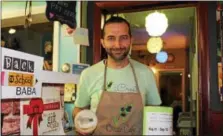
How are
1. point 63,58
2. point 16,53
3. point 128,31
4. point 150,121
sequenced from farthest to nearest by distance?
point 63,58 → point 16,53 → point 128,31 → point 150,121

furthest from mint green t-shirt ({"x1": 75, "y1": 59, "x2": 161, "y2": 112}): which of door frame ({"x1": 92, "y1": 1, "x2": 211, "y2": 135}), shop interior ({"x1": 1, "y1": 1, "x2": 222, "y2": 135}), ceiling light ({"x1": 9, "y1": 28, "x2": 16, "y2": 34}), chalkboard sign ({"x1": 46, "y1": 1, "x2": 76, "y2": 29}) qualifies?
door frame ({"x1": 92, "y1": 1, "x2": 211, "y2": 135})

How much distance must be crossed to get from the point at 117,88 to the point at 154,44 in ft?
4.93

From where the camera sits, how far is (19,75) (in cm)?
95

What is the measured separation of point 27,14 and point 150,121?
3.90ft

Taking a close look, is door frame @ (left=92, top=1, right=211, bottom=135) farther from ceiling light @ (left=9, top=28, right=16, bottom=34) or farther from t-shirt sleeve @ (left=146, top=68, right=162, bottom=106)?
t-shirt sleeve @ (left=146, top=68, right=162, bottom=106)

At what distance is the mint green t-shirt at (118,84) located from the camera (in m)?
0.90

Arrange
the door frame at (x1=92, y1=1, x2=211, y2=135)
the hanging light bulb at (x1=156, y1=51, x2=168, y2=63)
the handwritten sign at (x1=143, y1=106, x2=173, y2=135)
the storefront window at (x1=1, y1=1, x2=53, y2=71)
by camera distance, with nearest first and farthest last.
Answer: the handwritten sign at (x1=143, y1=106, x2=173, y2=135), the storefront window at (x1=1, y1=1, x2=53, y2=71), the door frame at (x1=92, y1=1, x2=211, y2=135), the hanging light bulb at (x1=156, y1=51, x2=168, y2=63)

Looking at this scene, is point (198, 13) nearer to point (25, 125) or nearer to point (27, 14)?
point (27, 14)

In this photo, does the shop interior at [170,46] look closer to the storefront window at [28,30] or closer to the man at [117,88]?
the storefront window at [28,30]

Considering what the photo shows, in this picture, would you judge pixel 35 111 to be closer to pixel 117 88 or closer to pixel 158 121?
pixel 117 88

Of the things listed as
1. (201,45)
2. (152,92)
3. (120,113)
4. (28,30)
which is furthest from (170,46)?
(120,113)

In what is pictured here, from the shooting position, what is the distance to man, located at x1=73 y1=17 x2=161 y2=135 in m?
0.76

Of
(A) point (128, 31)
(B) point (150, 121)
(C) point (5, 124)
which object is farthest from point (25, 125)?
(B) point (150, 121)

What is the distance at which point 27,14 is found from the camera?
1528 millimetres
